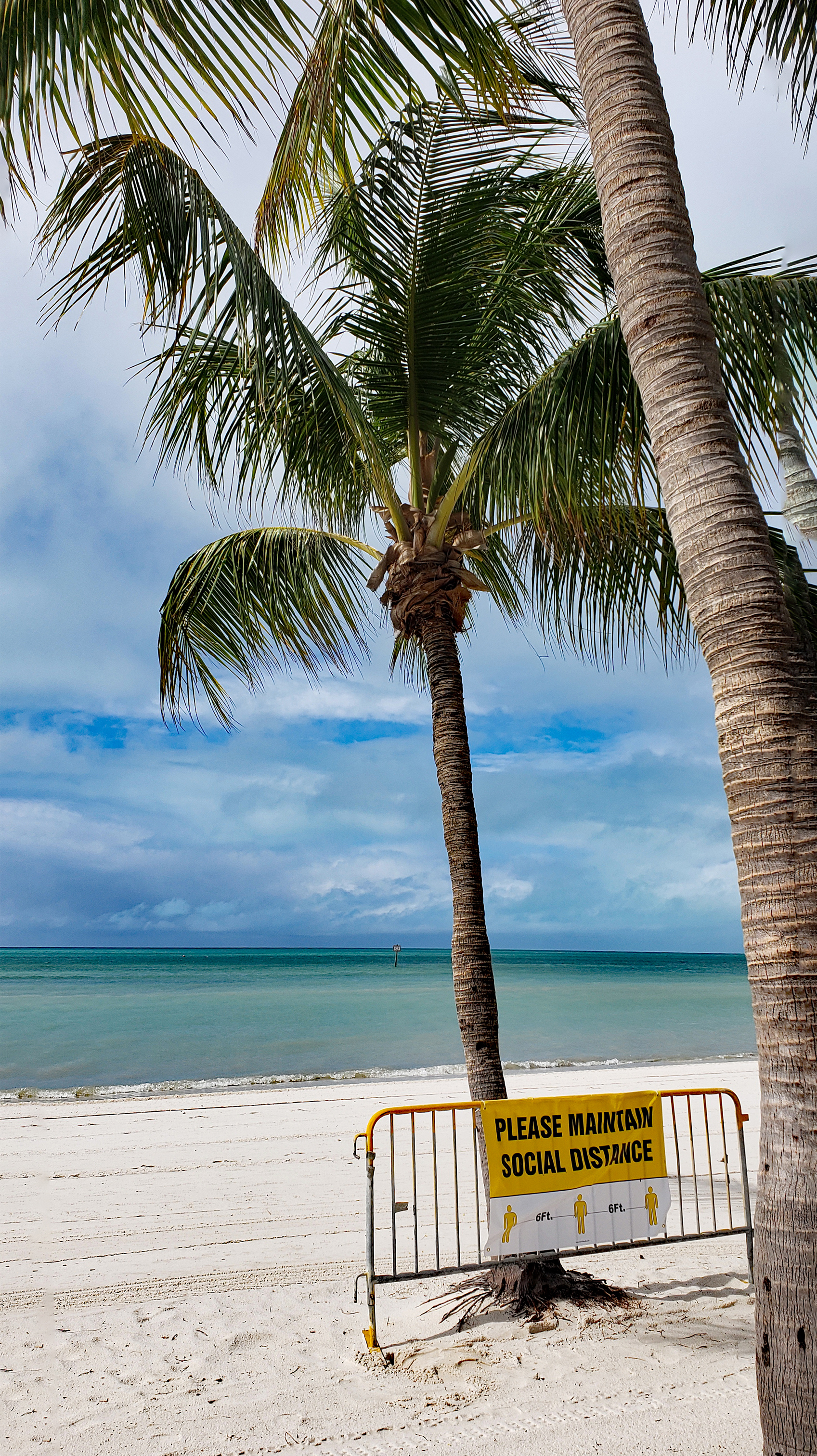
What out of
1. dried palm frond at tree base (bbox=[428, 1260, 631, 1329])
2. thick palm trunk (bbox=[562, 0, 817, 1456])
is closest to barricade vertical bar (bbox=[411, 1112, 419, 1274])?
dried palm frond at tree base (bbox=[428, 1260, 631, 1329])

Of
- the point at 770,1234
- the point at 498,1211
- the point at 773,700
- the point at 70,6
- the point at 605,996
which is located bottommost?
the point at 605,996

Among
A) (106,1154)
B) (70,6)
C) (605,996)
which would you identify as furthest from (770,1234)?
(605,996)

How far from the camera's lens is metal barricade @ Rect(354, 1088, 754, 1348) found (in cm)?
496

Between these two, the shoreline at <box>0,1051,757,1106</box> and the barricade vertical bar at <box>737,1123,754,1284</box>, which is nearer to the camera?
the barricade vertical bar at <box>737,1123,754,1284</box>

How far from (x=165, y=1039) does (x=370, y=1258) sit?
867 inches

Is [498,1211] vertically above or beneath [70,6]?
beneath

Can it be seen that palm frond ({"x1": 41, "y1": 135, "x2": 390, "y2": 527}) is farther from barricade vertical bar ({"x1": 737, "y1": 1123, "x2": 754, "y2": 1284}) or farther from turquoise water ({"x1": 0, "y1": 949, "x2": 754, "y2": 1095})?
turquoise water ({"x1": 0, "y1": 949, "x2": 754, "y2": 1095})

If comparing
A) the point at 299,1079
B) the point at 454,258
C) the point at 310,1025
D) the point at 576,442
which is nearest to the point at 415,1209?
the point at 576,442

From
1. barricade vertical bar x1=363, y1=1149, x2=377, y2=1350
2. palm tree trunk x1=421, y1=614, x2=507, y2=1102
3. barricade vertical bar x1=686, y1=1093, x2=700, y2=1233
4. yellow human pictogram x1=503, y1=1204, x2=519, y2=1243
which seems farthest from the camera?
palm tree trunk x1=421, y1=614, x2=507, y2=1102

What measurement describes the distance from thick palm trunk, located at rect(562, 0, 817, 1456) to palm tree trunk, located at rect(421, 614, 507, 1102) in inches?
124

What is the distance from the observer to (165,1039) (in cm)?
2492

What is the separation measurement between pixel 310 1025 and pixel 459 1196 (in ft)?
71.5

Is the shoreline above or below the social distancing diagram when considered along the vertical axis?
below

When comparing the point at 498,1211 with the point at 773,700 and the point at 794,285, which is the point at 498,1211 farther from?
the point at 794,285
